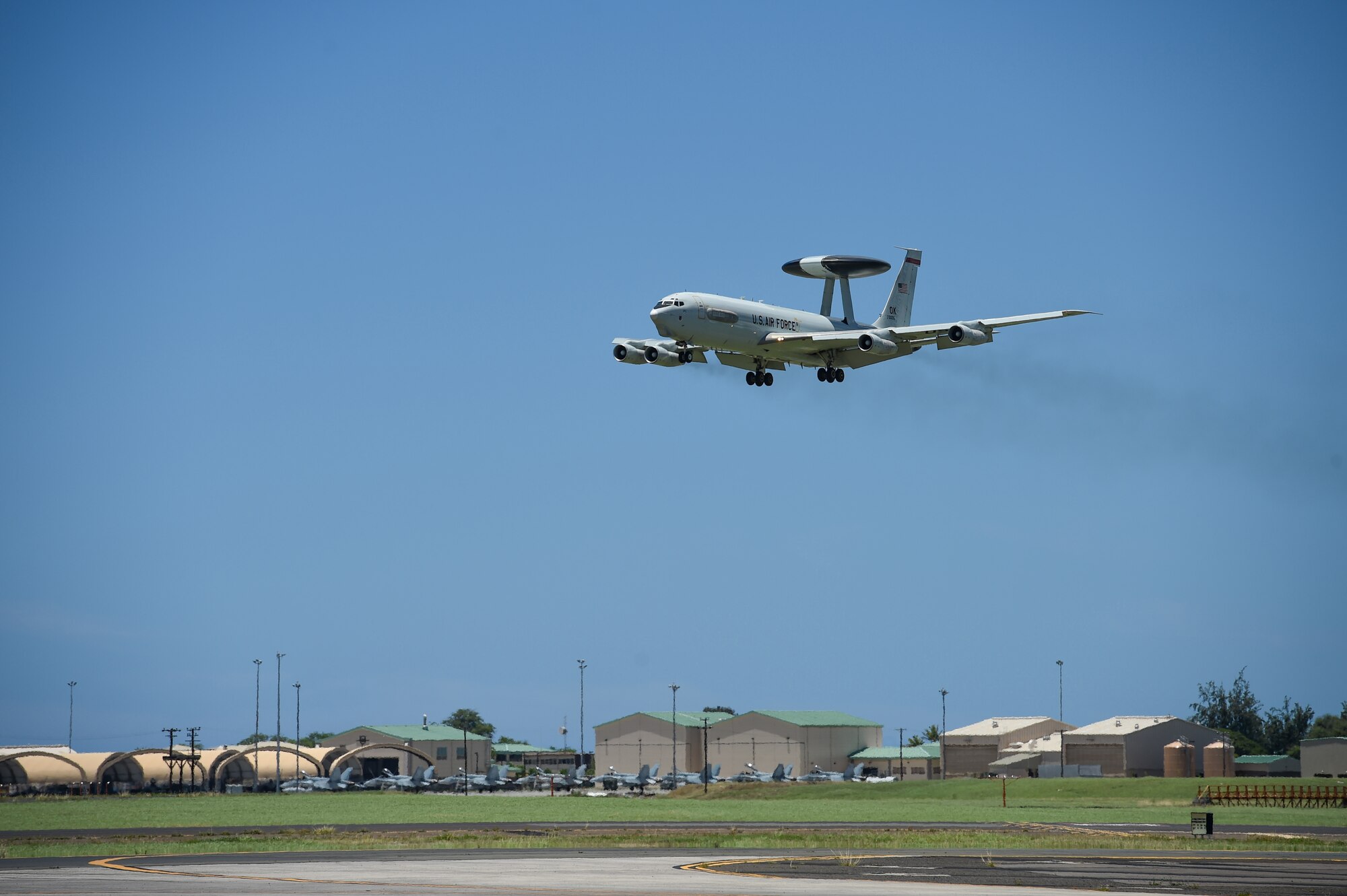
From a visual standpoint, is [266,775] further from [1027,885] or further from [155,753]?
[1027,885]

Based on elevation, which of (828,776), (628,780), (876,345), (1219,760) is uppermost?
(876,345)

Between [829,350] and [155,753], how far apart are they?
145 meters

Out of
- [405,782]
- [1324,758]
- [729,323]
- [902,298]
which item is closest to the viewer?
[729,323]

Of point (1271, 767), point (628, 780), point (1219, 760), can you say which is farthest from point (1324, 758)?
point (628, 780)

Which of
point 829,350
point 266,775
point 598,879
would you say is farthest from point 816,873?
point 266,775

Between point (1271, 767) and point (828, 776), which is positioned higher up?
point (1271, 767)

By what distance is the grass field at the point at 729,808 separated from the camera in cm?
8481

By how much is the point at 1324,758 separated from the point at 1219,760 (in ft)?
40.6

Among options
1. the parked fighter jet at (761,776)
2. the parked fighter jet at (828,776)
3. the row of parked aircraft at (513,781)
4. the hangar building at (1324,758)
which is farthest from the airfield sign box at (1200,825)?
the parked fighter jet at (828,776)

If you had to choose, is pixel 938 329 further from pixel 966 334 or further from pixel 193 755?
pixel 193 755

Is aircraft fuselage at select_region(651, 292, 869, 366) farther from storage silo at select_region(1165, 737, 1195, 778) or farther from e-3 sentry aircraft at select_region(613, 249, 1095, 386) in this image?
storage silo at select_region(1165, 737, 1195, 778)

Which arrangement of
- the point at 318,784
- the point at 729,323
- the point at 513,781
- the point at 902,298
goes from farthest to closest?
the point at 513,781 < the point at 318,784 < the point at 902,298 < the point at 729,323

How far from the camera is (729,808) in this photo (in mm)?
107375

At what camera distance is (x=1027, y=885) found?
1553 inches
